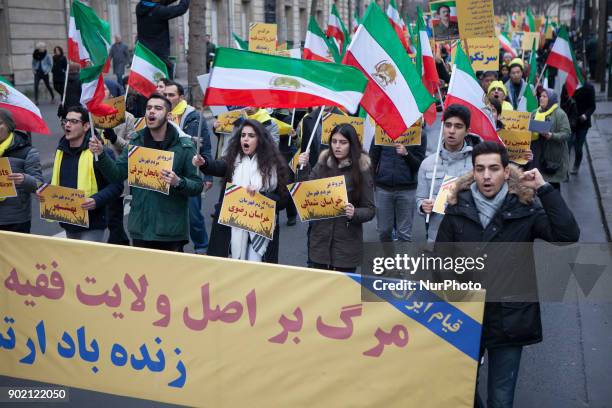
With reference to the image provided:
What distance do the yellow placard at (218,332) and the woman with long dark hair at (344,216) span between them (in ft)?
5.94

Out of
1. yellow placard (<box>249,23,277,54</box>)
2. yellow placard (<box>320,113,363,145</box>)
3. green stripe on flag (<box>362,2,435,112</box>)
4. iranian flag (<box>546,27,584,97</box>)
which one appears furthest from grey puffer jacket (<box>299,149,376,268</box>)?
yellow placard (<box>249,23,277,54</box>)

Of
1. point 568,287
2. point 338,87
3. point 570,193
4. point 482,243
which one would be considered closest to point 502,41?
point 570,193

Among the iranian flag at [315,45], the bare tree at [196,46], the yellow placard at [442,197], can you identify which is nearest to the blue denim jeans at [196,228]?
the yellow placard at [442,197]

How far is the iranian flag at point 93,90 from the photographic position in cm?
691

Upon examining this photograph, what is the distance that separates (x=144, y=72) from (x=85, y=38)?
0.78 metres

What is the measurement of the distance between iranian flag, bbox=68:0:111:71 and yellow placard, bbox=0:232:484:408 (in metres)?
3.92

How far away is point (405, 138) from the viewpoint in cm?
744

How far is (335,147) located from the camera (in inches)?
231

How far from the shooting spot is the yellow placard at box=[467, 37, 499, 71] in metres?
12.2

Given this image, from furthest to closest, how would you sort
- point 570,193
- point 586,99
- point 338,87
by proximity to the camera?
point 586,99
point 570,193
point 338,87

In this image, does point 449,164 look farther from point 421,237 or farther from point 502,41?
point 502,41

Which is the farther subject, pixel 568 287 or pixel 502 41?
pixel 502 41

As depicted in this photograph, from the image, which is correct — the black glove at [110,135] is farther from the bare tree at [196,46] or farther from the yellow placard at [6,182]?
the bare tree at [196,46]

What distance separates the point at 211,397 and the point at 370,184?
7.46 ft
